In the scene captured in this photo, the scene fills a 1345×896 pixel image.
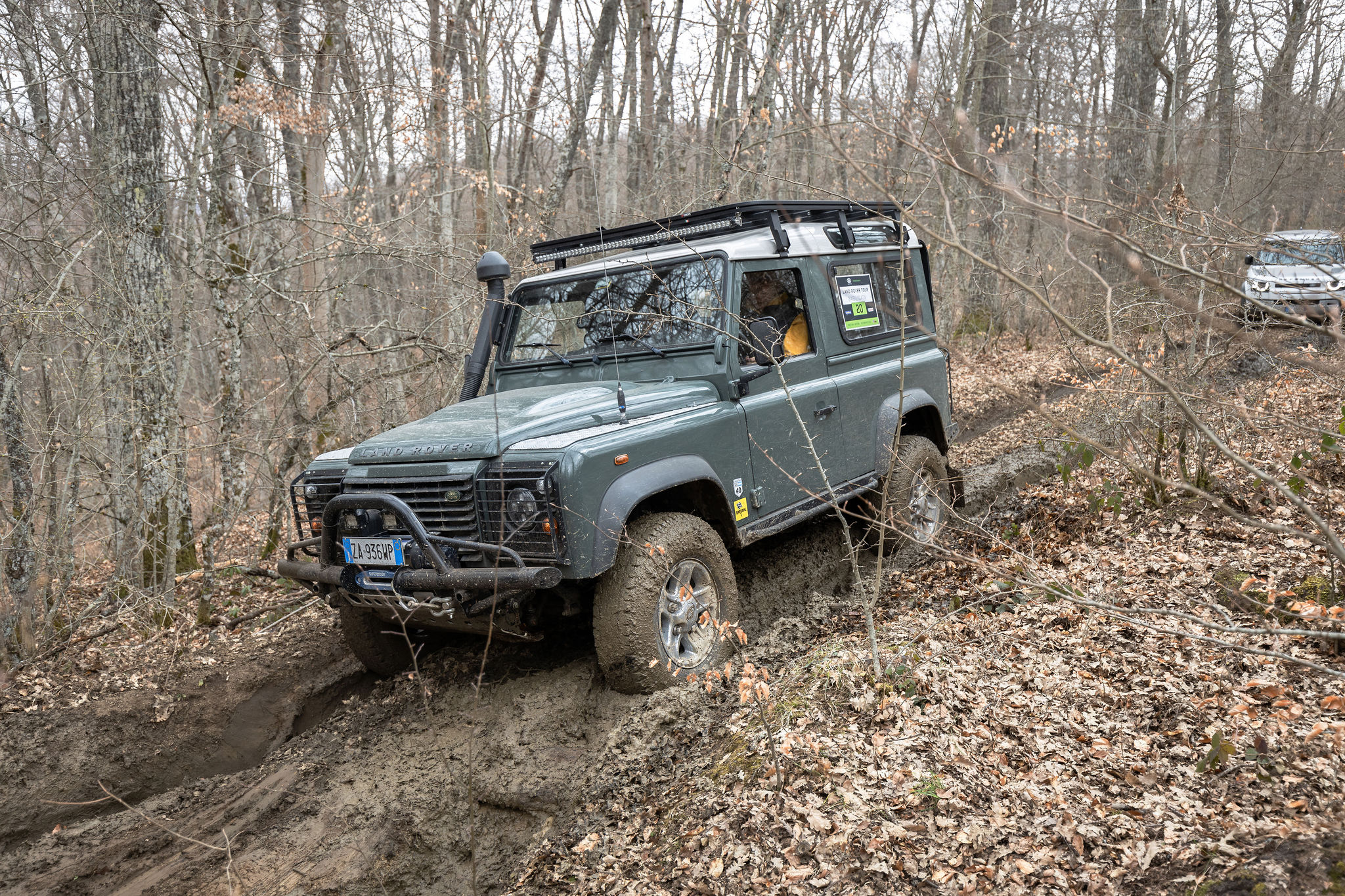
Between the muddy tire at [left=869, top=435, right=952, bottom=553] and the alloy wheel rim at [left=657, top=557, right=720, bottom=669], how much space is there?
5.07 ft

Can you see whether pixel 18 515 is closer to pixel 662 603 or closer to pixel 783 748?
pixel 662 603

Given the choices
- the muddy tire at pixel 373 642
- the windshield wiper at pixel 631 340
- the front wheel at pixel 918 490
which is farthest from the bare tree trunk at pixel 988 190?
the muddy tire at pixel 373 642

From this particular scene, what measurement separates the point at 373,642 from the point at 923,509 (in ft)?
11.9

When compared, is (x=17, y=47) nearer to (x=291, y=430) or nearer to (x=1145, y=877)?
(x=291, y=430)

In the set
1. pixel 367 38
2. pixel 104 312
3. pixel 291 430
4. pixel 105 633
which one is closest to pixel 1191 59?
pixel 367 38

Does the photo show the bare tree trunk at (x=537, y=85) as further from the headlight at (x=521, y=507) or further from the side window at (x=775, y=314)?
the headlight at (x=521, y=507)

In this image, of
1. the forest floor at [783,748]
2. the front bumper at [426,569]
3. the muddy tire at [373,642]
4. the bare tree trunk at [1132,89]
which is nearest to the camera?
the forest floor at [783,748]

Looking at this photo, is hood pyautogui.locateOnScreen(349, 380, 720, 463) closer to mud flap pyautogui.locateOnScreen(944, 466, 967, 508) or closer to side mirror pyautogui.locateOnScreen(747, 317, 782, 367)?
side mirror pyautogui.locateOnScreen(747, 317, 782, 367)

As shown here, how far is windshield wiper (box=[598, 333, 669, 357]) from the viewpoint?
4.56 metres

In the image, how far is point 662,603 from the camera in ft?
12.7

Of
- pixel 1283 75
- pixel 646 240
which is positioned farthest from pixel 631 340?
pixel 1283 75

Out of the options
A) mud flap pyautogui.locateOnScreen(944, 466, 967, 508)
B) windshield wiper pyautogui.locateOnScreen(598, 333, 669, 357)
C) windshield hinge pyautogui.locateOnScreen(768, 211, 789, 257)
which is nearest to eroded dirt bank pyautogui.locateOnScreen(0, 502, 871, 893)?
windshield wiper pyautogui.locateOnScreen(598, 333, 669, 357)

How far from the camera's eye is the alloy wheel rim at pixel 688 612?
154 inches

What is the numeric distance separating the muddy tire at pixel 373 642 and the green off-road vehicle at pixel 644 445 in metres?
0.01
